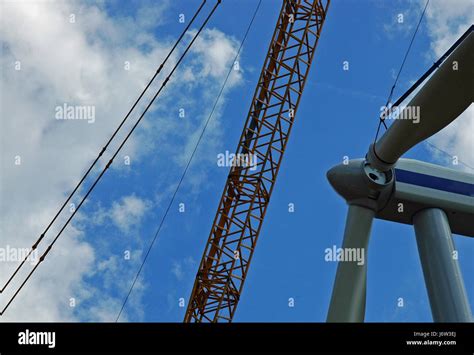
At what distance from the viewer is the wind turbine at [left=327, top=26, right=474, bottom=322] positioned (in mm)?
17781

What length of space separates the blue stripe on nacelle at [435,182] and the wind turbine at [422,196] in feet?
0.08

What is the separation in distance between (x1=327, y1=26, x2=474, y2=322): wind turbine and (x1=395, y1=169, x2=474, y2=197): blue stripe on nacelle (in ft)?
0.08

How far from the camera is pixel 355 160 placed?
20766 mm

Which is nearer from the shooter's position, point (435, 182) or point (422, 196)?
point (422, 196)

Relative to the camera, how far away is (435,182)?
2006cm

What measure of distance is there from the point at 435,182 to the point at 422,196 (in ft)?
1.82

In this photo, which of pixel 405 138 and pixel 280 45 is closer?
pixel 405 138

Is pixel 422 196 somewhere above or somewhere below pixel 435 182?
below

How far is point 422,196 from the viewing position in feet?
65.2
